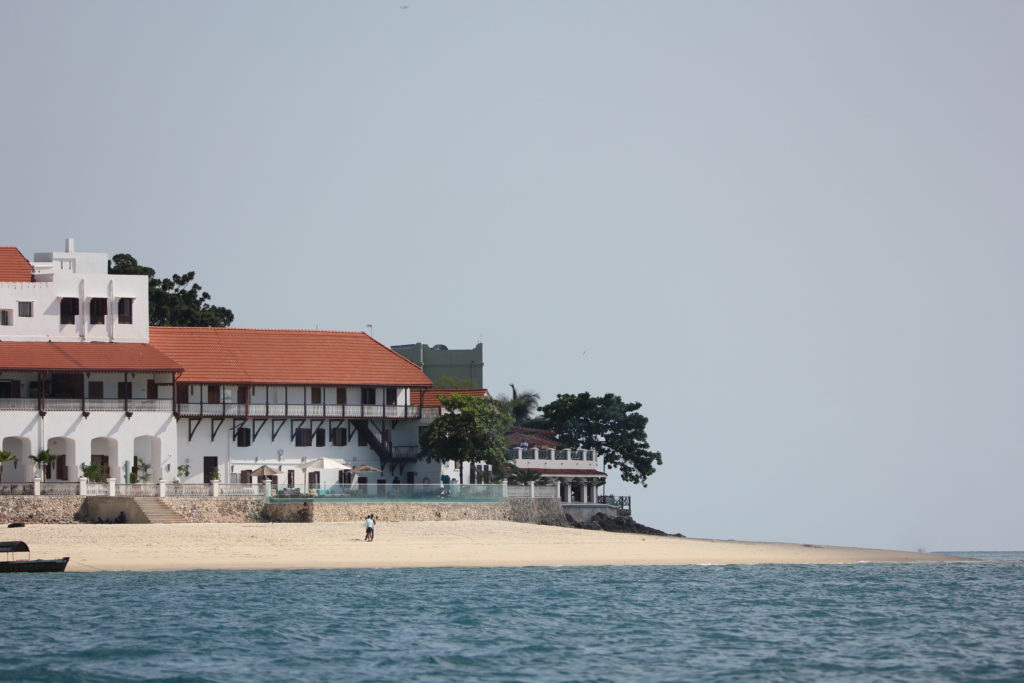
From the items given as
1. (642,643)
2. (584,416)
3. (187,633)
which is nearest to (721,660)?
(642,643)

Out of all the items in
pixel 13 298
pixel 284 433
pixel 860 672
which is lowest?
pixel 860 672

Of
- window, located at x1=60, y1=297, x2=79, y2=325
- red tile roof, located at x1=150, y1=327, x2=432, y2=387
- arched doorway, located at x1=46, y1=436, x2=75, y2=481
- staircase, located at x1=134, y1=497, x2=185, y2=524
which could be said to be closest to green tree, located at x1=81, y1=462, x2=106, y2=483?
arched doorway, located at x1=46, y1=436, x2=75, y2=481

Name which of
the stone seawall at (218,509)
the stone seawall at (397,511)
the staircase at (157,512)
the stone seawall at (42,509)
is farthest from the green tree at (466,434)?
the stone seawall at (42,509)

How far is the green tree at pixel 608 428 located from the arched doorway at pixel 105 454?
31193 millimetres

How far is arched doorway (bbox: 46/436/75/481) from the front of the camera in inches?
2643

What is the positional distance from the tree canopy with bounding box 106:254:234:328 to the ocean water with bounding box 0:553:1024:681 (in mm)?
38044

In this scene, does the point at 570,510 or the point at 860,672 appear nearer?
the point at 860,672

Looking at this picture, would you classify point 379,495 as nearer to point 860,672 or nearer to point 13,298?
point 13,298

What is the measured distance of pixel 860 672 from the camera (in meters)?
33.4

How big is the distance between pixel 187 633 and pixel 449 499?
1115 inches

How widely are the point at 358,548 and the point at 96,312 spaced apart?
2098cm

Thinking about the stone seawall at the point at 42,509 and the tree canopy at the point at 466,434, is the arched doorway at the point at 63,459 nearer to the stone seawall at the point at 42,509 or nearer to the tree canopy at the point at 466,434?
the stone seawall at the point at 42,509

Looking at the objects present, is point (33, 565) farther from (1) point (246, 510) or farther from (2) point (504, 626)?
(2) point (504, 626)

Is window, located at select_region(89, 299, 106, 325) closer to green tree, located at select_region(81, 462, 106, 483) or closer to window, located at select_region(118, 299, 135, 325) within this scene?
window, located at select_region(118, 299, 135, 325)
